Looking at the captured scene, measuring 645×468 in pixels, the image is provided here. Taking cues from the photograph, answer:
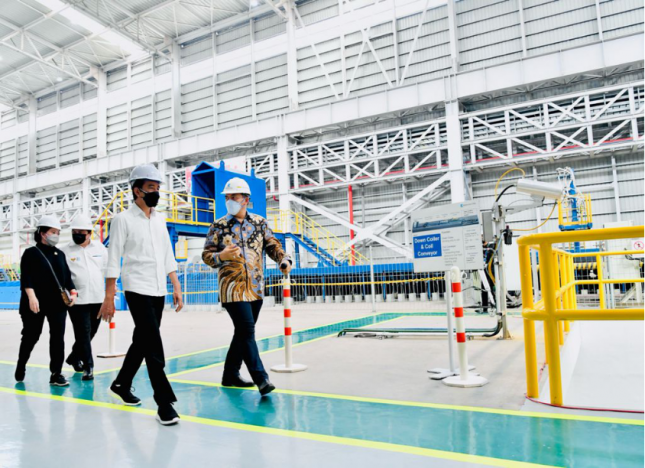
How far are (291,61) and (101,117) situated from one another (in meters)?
14.3

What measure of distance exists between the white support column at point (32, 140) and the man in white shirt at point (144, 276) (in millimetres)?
35408

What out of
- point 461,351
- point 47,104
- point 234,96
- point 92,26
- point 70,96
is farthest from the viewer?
point 47,104

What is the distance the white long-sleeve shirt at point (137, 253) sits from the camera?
11.5 feet

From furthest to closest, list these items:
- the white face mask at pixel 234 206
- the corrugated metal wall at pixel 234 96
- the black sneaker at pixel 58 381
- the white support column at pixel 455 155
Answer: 1. the corrugated metal wall at pixel 234 96
2. the white support column at pixel 455 155
3. the black sneaker at pixel 58 381
4. the white face mask at pixel 234 206

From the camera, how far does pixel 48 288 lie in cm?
478

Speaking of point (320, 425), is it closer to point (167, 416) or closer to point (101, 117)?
point (167, 416)

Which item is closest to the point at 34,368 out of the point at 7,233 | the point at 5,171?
the point at 7,233

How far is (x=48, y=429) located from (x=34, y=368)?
3028 mm


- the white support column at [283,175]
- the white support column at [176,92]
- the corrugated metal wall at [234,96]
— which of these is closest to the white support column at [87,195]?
the white support column at [176,92]

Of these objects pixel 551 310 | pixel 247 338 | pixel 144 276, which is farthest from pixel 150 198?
pixel 551 310

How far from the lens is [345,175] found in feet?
74.3

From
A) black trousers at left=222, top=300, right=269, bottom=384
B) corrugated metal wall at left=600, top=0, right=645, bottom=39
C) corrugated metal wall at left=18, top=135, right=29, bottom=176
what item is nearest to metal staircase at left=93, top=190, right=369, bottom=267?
black trousers at left=222, top=300, right=269, bottom=384

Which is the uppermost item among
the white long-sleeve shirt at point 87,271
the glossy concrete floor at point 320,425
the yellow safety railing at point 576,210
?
the yellow safety railing at point 576,210

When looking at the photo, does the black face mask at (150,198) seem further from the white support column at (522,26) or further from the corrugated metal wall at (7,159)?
the corrugated metal wall at (7,159)
